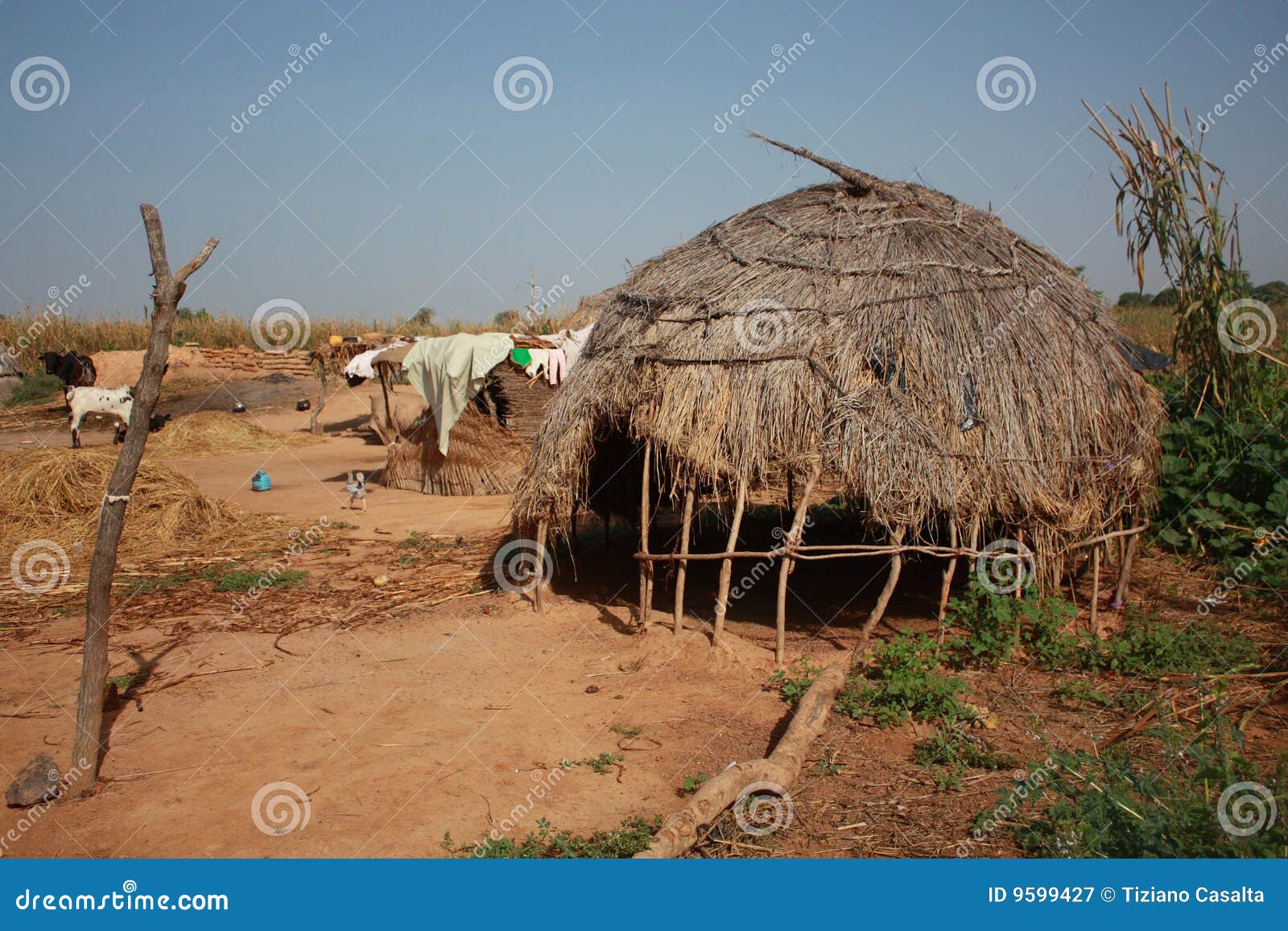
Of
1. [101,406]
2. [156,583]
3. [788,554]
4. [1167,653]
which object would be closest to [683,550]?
[788,554]

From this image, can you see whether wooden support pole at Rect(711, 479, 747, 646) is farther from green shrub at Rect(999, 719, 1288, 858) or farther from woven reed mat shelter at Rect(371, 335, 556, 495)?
woven reed mat shelter at Rect(371, 335, 556, 495)

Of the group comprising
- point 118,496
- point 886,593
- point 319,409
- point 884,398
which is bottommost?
point 319,409

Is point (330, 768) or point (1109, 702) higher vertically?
point (1109, 702)

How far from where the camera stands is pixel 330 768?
16.8ft

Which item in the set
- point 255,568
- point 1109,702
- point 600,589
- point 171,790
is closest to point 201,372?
point 255,568

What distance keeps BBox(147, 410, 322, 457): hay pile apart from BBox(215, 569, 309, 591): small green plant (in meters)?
10.1

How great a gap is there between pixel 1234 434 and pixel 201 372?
24.8m

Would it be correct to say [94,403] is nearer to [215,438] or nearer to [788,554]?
[215,438]

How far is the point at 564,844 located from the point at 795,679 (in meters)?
2.43

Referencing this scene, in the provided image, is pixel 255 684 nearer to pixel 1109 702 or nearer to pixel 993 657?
pixel 993 657

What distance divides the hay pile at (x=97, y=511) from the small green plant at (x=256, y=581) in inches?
58.6

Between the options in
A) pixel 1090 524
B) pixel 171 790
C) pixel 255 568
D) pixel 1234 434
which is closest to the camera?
pixel 171 790

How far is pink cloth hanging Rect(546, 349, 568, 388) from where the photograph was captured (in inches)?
529

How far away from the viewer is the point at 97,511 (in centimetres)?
1091
